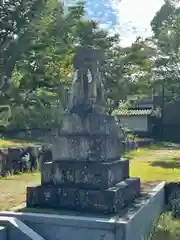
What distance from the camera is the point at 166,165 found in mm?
13633

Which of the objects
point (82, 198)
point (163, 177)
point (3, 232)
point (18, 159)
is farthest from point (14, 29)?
point (3, 232)

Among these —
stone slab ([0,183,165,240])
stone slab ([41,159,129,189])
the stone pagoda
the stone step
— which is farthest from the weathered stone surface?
the stone step

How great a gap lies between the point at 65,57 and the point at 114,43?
5.16 m

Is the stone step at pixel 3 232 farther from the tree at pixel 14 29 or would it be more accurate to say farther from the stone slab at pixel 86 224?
the tree at pixel 14 29

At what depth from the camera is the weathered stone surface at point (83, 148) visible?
7.01 m

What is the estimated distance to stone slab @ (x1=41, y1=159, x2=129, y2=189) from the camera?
6734mm

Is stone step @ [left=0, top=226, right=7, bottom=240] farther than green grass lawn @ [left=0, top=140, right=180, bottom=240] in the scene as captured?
No

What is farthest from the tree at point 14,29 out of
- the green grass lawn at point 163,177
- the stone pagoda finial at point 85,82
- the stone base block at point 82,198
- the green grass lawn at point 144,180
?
the stone base block at point 82,198

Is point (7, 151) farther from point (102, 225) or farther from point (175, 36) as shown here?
point (175, 36)

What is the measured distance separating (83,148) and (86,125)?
17.7 inches

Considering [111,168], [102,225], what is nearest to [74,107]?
[111,168]

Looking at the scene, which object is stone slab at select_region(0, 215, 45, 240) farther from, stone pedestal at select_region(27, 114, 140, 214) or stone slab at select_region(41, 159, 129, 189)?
stone slab at select_region(41, 159, 129, 189)

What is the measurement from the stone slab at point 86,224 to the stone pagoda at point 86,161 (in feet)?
1.05

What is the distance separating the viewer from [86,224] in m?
5.86
